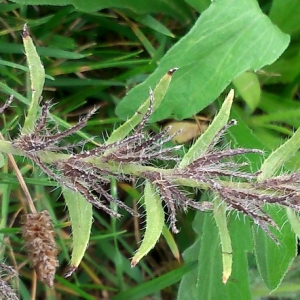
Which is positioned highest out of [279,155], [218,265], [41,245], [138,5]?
[138,5]

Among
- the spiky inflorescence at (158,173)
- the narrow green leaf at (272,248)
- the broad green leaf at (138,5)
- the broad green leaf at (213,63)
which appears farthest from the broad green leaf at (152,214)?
the broad green leaf at (138,5)

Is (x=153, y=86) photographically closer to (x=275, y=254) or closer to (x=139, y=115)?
(x=139, y=115)

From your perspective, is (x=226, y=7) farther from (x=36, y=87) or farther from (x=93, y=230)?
(x=93, y=230)

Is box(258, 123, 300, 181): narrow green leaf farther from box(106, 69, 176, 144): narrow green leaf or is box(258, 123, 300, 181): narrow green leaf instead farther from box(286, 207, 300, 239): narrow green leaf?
box(106, 69, 176, 144): narrow green leaf

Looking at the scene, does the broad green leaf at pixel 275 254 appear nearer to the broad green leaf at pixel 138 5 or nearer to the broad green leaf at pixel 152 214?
the broad green leaf at pixel 152 214

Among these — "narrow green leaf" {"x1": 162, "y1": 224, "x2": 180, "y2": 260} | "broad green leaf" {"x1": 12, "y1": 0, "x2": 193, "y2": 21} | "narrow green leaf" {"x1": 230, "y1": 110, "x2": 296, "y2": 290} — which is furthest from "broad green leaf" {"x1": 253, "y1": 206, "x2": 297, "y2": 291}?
"broad green leaf" {"x1": 12, "y1": 0, "x2": 193, "y2": 21}

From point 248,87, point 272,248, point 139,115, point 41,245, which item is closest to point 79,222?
point 41,245
